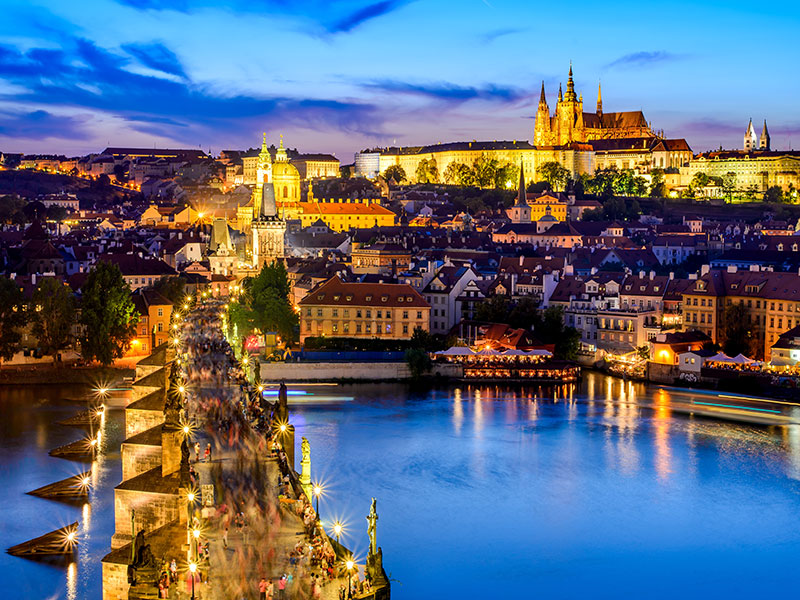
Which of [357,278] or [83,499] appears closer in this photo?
[83,499]

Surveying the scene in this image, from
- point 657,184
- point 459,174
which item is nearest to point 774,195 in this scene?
point 657,184

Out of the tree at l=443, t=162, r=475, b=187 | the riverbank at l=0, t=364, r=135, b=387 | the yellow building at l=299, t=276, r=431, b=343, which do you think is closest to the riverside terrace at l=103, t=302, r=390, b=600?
the riverbank at l=0, t=364, r=135, b=387

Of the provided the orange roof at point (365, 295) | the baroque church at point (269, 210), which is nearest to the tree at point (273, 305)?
the orange roof at point (365, 295)

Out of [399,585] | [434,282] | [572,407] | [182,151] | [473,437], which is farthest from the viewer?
[182,151]

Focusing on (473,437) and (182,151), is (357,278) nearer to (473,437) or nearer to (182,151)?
(473,437)

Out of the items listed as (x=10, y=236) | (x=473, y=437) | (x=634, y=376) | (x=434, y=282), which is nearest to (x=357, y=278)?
(x=434, y=282)

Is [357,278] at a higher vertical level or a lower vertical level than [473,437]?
higher
